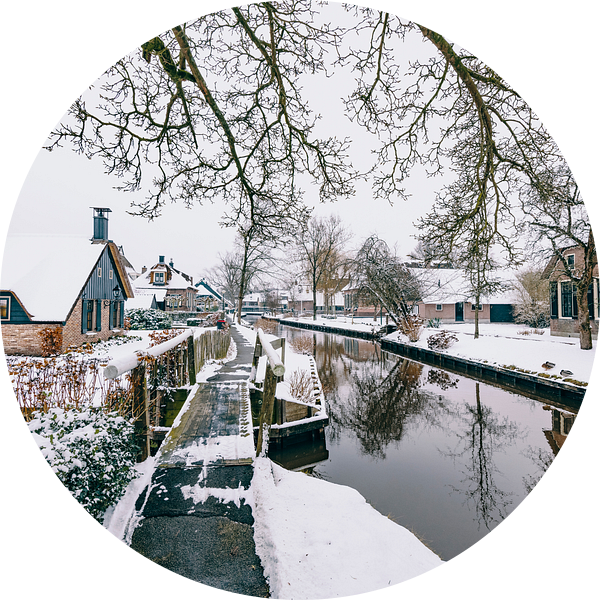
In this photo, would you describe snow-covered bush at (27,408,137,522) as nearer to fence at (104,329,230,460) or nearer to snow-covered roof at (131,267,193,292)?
fence at (104,329,230,460)

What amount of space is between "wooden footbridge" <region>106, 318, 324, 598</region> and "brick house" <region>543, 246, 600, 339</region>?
16.8 m

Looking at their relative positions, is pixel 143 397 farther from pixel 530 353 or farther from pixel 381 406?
pixel 530 353

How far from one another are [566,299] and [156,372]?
20813 millimetres

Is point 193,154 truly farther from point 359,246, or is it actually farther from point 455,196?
point 359,246

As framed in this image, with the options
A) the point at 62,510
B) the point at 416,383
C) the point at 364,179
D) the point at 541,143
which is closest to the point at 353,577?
the point at 62,510

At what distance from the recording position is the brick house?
14.8 meters

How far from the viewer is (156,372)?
14.8ft

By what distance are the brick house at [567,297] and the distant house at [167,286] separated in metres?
23.3

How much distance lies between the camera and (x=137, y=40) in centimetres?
199

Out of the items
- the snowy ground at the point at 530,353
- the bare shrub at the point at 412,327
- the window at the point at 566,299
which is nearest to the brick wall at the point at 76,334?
the snowy ground at the point at 530,353

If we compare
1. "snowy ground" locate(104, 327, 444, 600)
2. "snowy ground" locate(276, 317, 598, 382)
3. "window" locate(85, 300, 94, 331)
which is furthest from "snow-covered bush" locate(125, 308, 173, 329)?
"snowy ground" locate(276, 317, 598, 382)

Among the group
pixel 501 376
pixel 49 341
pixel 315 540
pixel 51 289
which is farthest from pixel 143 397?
pixel 501 376

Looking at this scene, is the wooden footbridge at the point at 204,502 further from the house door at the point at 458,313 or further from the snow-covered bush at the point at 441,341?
the house door at the point at 458,313

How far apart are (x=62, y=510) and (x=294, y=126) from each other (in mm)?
4210
